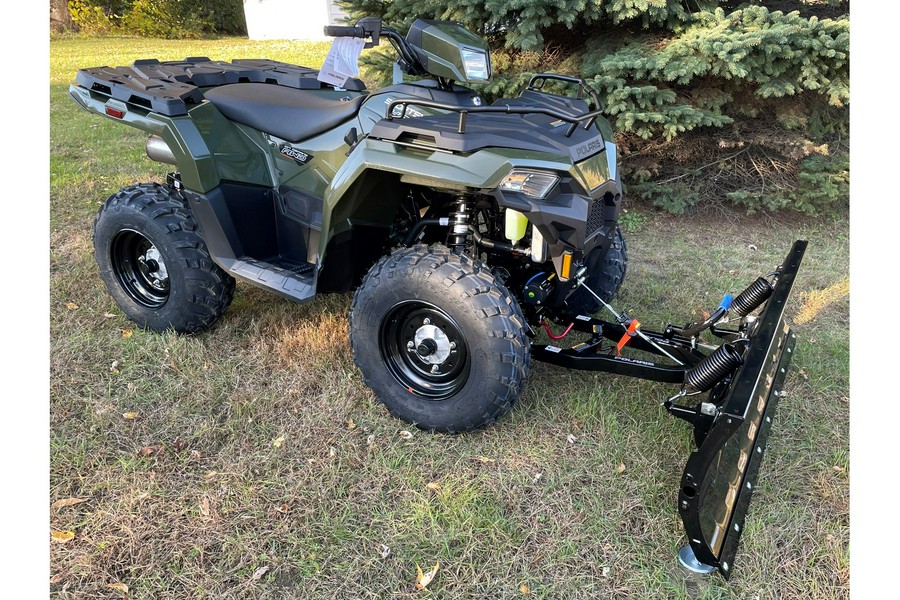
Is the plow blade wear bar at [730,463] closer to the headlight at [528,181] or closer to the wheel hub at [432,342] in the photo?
the headlight at [528,181]


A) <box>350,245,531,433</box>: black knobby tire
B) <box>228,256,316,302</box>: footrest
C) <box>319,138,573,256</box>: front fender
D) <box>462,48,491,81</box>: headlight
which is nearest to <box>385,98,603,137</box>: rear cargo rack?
<box>319,138,573,256</box>: front fender

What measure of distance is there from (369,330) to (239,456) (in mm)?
799

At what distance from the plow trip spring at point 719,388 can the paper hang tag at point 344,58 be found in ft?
5.07

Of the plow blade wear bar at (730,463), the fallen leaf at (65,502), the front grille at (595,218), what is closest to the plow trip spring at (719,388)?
the plow blade wear bar at (730,463)

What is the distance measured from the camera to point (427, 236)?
3.29m

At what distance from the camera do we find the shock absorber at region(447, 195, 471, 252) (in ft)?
9.24

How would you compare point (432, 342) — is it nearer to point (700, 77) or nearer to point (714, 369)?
point (714, 369)

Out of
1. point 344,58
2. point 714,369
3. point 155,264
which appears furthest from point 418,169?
point 155,264

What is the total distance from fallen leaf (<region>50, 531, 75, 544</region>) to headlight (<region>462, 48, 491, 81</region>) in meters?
2.43

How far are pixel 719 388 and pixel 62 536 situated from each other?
103 inches

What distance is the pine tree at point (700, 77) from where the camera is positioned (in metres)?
4.80

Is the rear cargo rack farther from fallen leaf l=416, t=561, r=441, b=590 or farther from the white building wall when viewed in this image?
the white building wall

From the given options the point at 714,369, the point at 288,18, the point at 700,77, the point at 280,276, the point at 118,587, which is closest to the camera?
the point at 118,587
